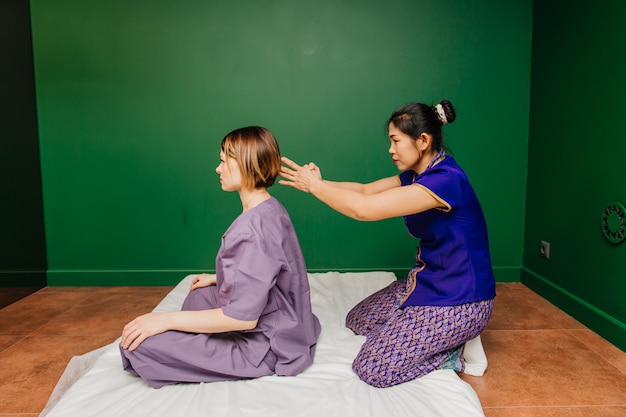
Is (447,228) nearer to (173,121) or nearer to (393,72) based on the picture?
(393,72)

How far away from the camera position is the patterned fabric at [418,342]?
1.47 metres

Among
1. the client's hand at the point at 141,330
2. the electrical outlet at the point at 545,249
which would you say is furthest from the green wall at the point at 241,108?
the client's hand at the point at 141,330

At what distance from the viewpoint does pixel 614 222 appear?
2.06 meters

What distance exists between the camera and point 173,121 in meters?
2.92

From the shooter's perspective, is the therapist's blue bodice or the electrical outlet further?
the electrical outlet

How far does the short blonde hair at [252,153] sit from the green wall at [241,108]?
4.95 feet

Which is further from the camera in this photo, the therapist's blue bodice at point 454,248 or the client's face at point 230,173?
the therapist's blue bodice at point 454,248

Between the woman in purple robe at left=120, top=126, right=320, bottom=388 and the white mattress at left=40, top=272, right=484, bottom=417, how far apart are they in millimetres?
50

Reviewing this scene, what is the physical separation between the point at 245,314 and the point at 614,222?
1.77 metres

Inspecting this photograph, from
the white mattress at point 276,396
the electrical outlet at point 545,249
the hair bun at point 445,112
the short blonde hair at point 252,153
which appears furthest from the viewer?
the electrical outlet at point 545,249

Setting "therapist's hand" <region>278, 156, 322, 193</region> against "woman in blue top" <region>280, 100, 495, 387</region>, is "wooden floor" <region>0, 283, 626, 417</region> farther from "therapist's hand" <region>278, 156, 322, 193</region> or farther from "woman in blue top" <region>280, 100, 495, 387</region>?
"therapist's hand" <region>278, 156, 322, 193</region>

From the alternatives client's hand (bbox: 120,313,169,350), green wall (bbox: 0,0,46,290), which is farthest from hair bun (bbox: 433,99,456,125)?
green wall (bbox: 0,0,46,290)

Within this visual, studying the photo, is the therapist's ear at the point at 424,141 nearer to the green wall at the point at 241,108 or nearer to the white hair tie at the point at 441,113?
the white hair tie at the point at 441,113

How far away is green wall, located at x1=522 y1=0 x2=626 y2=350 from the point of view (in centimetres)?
208
